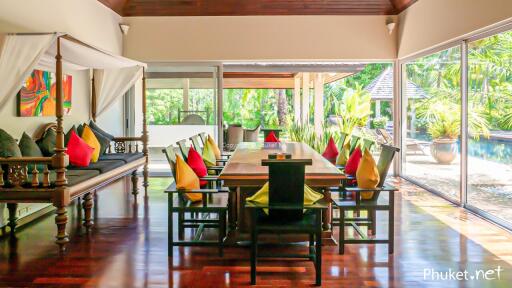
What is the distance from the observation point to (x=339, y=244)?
4344mm

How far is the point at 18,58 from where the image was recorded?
4465 mm

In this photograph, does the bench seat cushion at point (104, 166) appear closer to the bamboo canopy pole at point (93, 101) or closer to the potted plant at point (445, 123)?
the bamboo canopy pole at point (93, 101)

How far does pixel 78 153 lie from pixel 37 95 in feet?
2.82

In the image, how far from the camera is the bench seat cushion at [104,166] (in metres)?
5.52

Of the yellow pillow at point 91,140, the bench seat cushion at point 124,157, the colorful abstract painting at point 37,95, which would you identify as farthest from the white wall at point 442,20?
the colorful abstract painting at point 37,95

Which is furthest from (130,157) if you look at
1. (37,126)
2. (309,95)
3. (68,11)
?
(309,95)

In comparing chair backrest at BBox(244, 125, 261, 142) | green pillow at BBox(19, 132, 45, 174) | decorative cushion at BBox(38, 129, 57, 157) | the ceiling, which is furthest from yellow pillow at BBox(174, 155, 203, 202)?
chair backrest at BBox(244, 125, 261, 142)

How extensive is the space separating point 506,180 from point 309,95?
8078 millimetres

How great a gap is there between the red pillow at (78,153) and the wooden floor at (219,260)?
66 centimetres

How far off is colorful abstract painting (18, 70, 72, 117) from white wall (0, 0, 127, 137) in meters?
0.09

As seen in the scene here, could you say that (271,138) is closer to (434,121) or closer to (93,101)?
(434,121)

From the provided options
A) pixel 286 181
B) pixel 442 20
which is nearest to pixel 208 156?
pixel 286 181

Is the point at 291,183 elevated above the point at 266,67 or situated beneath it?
situated beneath

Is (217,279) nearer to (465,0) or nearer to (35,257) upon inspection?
(35,257)
